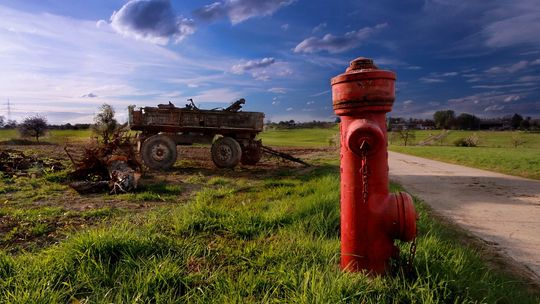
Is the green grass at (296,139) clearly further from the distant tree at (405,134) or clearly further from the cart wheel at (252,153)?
the cart wheel at (252,153)

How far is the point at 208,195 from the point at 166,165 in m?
5.03

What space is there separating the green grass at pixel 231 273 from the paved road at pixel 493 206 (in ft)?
3.47

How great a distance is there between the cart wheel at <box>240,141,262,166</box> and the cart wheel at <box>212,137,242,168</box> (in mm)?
799

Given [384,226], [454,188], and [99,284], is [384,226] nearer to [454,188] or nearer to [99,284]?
[99,284]

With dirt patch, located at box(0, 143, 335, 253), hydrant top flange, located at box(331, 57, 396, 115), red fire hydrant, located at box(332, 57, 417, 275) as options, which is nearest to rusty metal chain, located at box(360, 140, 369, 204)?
red fire hydrant, located at box(332, 57, 417, 275)

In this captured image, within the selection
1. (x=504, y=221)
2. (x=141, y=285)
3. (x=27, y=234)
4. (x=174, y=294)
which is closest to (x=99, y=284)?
(x=141, y=285)

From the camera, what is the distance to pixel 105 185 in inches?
288

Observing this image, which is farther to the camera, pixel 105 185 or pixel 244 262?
pixel 105 185

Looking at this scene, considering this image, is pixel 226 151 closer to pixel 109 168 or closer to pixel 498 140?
pixel 109 168

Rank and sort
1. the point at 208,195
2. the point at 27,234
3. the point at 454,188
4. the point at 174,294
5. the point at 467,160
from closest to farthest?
the point at 174,294 → the point at 27,234 → the point at 208,195 → the point at 454,188 → the point at 467,160

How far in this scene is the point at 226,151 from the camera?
11.3 meters

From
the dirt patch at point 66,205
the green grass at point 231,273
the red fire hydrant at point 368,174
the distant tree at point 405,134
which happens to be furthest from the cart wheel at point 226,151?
the distant tree at point 405,134

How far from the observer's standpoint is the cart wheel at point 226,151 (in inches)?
445

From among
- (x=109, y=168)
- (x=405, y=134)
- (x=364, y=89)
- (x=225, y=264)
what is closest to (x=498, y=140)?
(x=405, y=134)
